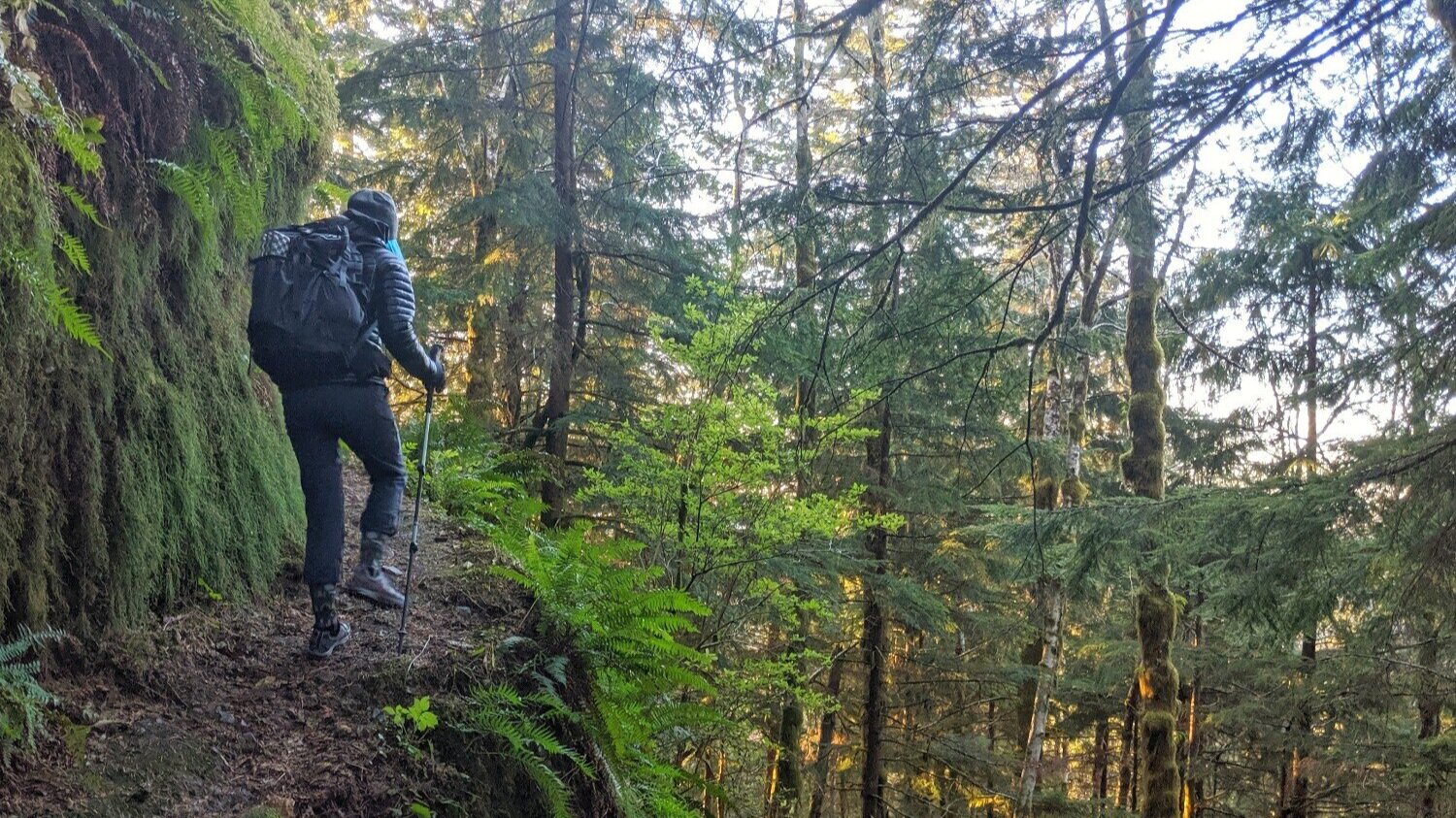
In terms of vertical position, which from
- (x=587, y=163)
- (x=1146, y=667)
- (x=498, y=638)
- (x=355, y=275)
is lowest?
(x=1146, y=667)

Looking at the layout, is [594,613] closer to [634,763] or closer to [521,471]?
[634,763]

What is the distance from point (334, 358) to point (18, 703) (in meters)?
1.54

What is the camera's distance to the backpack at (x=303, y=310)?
3211mm

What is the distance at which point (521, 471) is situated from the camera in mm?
8812

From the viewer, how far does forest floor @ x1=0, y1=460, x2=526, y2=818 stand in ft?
7.52

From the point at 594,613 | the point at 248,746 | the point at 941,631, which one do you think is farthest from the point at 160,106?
the point at 941,631

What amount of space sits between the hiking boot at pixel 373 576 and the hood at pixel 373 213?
54.6 inches

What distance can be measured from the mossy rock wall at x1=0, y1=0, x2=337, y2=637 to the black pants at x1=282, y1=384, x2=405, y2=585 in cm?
56

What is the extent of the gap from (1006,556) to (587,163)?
9.25 meters

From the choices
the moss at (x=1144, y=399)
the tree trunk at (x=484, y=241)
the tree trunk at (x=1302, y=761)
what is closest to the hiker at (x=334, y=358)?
the tree trunk at (x=484, y=241)

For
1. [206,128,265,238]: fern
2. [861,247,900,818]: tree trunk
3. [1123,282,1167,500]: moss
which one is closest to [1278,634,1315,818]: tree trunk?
[1123,282,1167,500]: moss

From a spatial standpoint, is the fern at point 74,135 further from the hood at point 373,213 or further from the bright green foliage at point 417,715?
the bright green foliage at point 417,715

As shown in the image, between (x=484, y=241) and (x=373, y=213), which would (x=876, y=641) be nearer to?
(x=484, y=241)

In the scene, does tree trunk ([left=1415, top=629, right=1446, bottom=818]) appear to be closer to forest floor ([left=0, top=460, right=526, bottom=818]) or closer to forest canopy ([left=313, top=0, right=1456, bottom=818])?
forest canopy ([left=313, top=0, right=1456, bottom=818])
